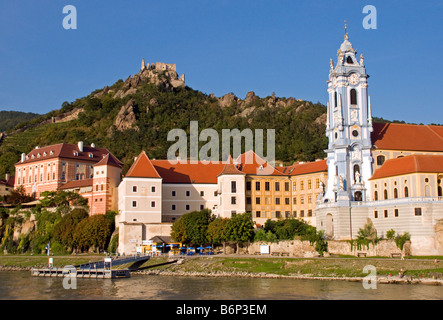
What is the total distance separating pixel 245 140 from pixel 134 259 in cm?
6731

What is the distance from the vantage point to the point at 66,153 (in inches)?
4001

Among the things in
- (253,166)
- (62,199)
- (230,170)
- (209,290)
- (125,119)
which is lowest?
(209,290)

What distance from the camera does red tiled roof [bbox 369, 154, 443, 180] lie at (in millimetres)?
61375

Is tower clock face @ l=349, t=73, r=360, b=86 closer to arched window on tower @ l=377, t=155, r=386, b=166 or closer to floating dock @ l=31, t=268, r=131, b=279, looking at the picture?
arched window on tower @ l=377, t=155, r=386, b=166

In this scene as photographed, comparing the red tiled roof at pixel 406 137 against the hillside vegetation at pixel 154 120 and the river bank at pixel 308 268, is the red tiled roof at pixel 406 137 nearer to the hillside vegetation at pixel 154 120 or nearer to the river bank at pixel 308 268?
the river bank at pixel 308 268

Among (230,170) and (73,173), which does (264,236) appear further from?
(73,173)

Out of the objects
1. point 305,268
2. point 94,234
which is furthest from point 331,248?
point 94,234

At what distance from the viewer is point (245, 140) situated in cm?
12662

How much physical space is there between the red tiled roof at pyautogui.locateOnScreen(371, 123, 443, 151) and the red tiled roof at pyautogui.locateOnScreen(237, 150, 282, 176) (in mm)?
16296

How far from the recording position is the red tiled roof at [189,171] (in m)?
82.4

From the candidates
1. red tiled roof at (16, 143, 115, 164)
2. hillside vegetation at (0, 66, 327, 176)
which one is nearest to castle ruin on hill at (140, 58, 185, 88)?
hillside vegetation at (0, 66, 327, 176)

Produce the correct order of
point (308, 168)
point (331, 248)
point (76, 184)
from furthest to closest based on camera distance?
point (76, 184) < point (308, 168) < point (331, 248)

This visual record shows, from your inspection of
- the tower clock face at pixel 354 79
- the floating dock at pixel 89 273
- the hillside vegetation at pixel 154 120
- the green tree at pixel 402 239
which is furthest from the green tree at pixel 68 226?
the green tree at pixel 402 239

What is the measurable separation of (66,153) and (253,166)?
128 ft
